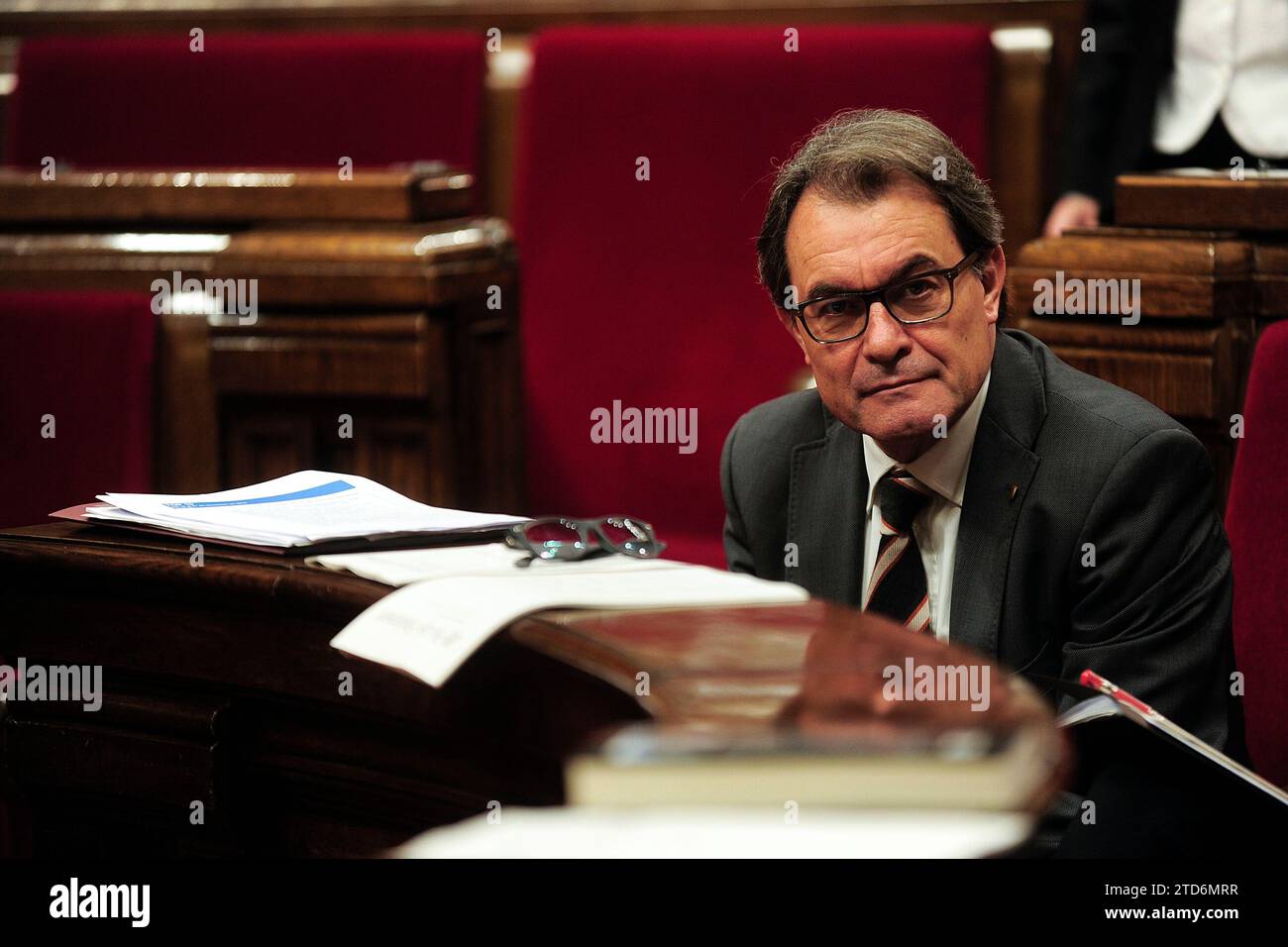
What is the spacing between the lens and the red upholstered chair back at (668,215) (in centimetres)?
268

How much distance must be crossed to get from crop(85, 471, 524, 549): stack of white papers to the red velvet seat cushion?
0.77m

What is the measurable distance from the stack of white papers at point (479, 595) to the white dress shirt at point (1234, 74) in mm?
1686

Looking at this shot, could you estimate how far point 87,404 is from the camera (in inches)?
84.4

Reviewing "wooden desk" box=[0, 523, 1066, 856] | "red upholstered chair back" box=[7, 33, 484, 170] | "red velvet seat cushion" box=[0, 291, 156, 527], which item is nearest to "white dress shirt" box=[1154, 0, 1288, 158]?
"red upholstered chair back" box=[7, 33, 484, 170]

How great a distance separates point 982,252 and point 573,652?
31.3 inches

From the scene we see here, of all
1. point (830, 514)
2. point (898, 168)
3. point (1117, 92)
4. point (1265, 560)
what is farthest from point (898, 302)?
point (1117, 92)

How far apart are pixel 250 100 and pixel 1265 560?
228 centimetres

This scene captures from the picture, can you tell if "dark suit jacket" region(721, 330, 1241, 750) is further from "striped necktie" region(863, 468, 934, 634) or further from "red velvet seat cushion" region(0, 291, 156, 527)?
"red velvet seat cushion" region(0, 291, 156, 527)

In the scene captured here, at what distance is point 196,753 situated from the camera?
1.25 m

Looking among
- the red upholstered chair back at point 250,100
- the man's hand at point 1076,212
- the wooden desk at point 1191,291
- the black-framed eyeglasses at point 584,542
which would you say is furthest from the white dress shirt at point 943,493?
the red upholstered chair back at point 250,100

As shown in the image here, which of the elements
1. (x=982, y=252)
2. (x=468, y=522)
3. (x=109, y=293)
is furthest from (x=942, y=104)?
(x=468, y=522)

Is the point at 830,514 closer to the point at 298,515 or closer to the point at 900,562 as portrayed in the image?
the point at 900,562

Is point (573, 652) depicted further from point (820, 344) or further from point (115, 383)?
point (115, 383)

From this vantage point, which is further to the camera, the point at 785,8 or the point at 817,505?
the point at 785,8
